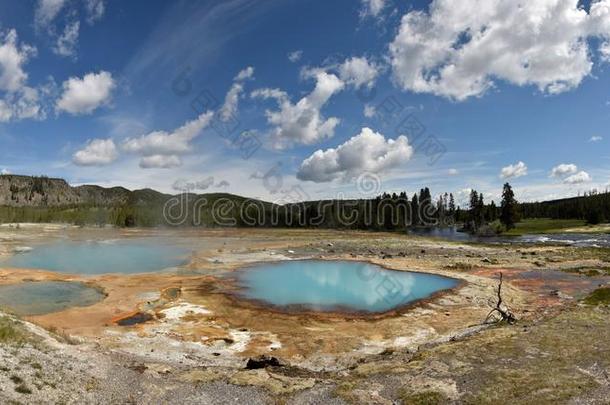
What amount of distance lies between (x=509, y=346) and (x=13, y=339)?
753 inches

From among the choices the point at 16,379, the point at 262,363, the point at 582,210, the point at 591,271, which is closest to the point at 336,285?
the point at 262,363

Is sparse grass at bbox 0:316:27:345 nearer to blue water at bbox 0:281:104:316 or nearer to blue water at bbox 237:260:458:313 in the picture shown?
blue water at bbox 0:281:104:316

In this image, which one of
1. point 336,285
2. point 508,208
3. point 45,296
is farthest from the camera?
point 508,208

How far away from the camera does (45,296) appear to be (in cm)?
3133

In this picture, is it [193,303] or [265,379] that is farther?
[193,303]

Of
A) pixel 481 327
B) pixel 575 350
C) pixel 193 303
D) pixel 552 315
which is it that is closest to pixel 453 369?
pixel 575 350

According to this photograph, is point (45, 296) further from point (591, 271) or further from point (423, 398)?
point (591, 271)

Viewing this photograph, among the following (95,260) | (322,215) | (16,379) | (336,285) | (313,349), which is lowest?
(313,349)

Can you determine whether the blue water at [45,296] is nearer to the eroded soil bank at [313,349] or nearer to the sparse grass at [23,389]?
the eroded soil bank at [313,349]

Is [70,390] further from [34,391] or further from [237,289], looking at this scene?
[237,289]

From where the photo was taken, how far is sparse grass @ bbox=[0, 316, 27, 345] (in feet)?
51.0

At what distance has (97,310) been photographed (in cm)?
2700

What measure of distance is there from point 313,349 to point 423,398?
311 inches

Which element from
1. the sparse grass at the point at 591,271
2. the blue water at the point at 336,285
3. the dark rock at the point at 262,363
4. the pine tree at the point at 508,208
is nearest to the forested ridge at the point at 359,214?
the pine tree at the point at 508,208
